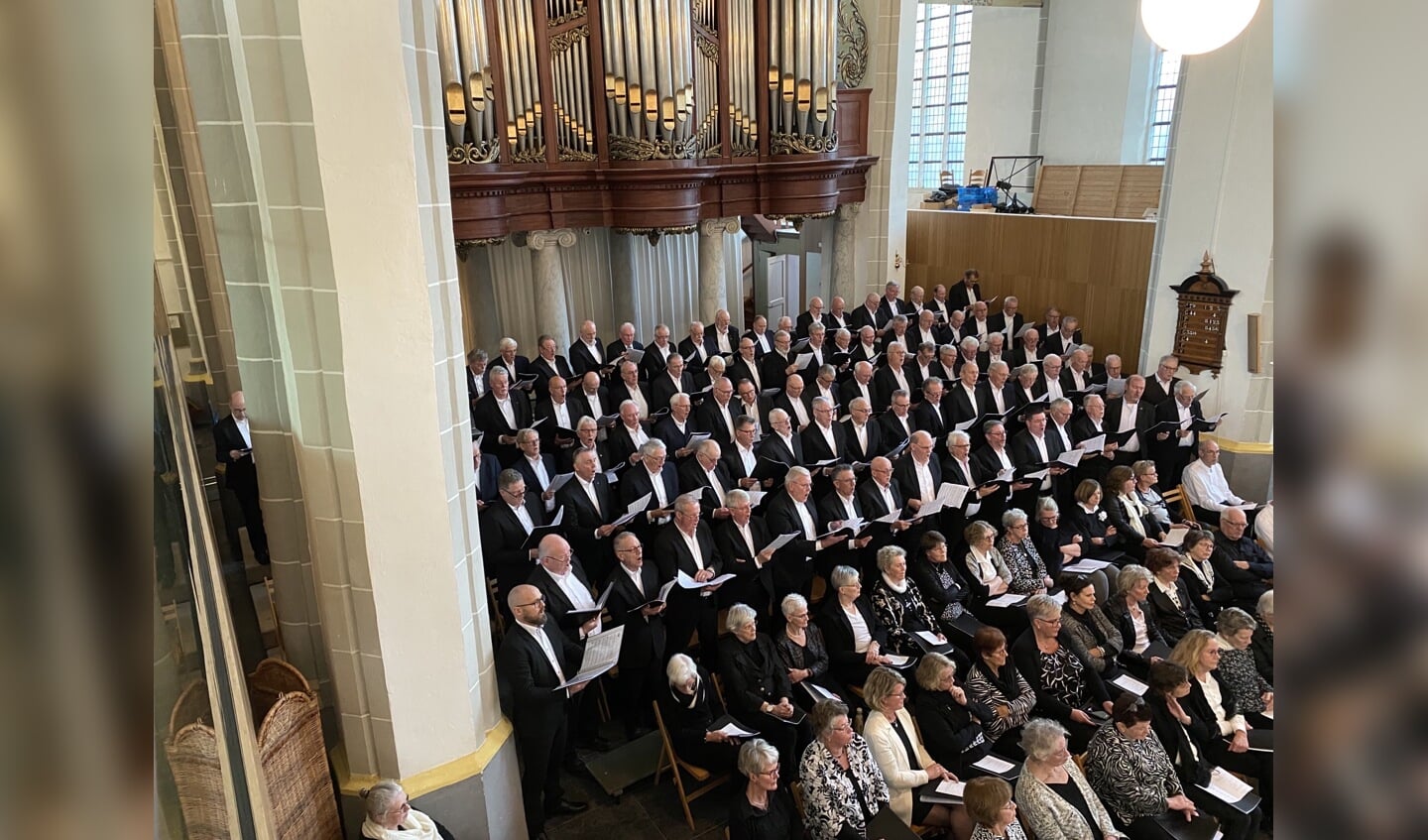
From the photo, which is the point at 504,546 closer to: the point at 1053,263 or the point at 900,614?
the point at 900,614

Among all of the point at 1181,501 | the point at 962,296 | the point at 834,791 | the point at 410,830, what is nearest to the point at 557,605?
the point at 410,830

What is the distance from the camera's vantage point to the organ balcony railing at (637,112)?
32.6 ft

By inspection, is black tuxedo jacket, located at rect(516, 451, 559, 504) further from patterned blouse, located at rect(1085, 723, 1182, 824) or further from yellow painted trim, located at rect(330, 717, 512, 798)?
patterned blouse, located at rect(1085, 723, 1182, 824)

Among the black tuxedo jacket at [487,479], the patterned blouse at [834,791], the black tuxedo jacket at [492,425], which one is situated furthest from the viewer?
the black tuxedo jacket at [492,425]

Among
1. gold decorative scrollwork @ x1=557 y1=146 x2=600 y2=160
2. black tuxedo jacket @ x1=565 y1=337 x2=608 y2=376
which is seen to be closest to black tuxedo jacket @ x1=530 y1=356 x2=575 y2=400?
black tuxedo jacket @ x1=565 y1=337 x2=608 y2=376

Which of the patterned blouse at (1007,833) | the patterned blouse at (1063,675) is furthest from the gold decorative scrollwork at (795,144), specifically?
the patterned blouse at (1007,833)

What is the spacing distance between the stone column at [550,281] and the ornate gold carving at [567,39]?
2054 millimetres

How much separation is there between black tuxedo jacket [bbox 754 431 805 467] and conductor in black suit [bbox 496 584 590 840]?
3.08m

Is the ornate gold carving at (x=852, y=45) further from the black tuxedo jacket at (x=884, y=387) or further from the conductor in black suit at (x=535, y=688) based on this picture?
the conductor in black suit at (x=535, y=688)

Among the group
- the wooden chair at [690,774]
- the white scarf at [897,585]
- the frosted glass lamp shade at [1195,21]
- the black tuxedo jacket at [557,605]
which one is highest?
the frosted glass lamp shade at [1195,21]

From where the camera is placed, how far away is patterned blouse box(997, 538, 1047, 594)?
658 centimetres

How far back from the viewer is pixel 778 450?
7.94 meters

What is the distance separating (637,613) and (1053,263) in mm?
10353
